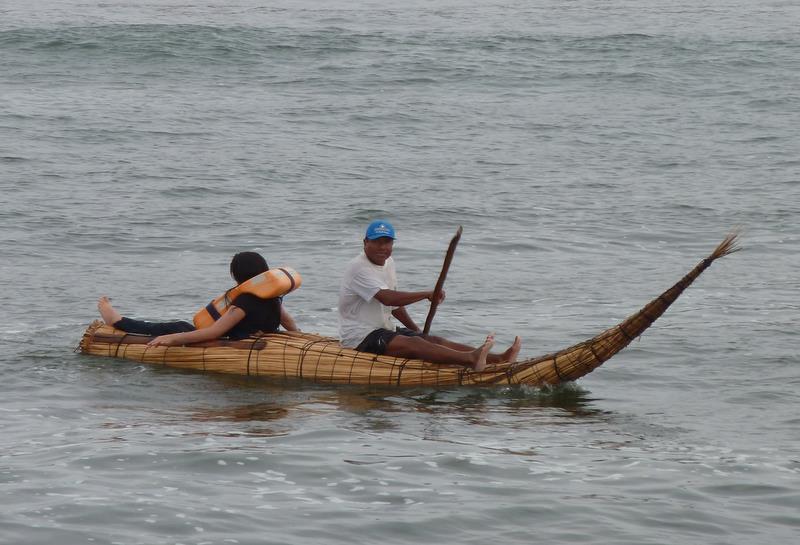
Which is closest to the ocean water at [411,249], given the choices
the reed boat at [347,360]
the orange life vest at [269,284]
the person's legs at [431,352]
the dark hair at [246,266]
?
the reed boat at [347,360]

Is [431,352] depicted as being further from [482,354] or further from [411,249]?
[411,249]

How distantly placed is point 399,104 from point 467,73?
3.53 meters

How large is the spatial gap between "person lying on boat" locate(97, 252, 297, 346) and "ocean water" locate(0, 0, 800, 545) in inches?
13.8

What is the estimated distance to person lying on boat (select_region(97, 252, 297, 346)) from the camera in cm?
1073

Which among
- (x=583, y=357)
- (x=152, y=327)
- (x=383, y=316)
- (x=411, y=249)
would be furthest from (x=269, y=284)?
(x=411, y=249)

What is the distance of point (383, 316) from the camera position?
10516 millimetres

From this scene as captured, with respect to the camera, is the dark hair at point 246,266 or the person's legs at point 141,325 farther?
the person's legs at point 141,325

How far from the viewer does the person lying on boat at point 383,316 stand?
10.1 metres

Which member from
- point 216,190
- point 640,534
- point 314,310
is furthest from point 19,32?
point 640,534

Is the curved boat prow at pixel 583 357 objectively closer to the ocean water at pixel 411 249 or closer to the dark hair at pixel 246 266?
the ocean water at pixel 411 249

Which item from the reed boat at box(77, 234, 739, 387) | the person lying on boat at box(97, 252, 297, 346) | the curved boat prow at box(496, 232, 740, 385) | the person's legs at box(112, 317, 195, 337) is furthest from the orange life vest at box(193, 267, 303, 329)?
the curved boat prow at box(496, 232, 740, 385)

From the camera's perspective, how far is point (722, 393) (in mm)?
10703

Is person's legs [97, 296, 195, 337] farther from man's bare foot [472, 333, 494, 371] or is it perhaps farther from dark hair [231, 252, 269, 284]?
man's bare foot [472, 333, 494, 371]

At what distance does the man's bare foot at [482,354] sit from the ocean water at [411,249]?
243mm
